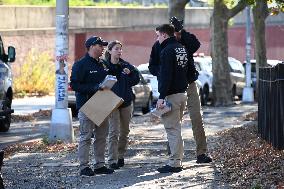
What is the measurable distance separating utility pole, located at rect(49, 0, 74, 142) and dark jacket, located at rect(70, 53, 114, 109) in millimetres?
4663

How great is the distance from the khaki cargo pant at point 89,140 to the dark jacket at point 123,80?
0.72 m

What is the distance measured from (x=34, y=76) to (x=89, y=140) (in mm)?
27249

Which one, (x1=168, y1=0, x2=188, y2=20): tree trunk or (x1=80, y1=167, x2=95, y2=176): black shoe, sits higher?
(x1=168, y1=0, x2=188, y2=20): tree trunk

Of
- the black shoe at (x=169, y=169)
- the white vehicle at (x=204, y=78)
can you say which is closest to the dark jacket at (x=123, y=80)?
the black shoe at (x=169, y=169)

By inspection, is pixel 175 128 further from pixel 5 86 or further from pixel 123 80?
pixel 5 86

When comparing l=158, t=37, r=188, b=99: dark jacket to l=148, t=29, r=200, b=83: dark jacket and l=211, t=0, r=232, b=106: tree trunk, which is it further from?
l=211, t=0, r=232, b=106: tree trunk

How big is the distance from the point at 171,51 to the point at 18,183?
273 centimetres

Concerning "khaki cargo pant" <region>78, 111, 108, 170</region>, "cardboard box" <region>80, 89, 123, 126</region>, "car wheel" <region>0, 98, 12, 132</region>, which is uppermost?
"cardboard box" <region>80, 89, 123, 126</region>

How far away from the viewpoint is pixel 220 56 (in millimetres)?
35812

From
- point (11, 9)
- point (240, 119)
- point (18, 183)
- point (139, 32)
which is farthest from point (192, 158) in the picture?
point (139, 32)

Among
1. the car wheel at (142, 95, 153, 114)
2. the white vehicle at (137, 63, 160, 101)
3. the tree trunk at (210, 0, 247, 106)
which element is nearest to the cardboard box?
the car wheel at (142, 95, 153, 114)

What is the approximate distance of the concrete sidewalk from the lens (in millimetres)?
12711

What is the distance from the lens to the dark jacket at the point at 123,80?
14.4m

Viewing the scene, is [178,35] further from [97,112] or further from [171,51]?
[97,112]
